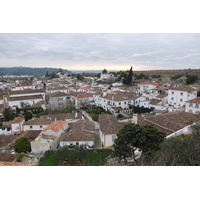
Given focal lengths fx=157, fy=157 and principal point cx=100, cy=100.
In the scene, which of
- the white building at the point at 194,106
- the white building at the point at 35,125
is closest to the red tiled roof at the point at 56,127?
the white building at the point at 35,125

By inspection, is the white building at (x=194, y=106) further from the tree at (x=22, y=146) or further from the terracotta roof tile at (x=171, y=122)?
the tree at (x=22, y=146)

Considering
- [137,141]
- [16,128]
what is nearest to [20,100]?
[16,128]

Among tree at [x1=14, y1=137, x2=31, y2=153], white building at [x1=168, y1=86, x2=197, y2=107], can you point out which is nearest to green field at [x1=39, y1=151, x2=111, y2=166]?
tree at [x1=14, y1=137, x2=31, y2=153]

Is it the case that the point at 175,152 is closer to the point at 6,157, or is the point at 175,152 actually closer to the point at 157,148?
the point at 157,148

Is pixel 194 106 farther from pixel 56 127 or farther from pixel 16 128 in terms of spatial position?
pixel 16 128

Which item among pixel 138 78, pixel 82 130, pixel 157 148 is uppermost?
pixel 138 78

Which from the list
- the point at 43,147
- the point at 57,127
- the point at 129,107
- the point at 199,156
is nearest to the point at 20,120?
the point at 57,127
